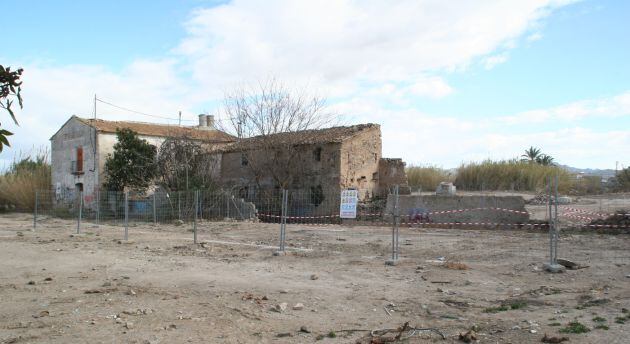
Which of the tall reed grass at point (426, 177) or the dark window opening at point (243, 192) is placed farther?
the tall reed grass at point (426, 177)

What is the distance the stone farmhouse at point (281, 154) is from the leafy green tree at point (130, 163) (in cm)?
166

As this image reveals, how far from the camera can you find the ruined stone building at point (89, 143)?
37.3 meters

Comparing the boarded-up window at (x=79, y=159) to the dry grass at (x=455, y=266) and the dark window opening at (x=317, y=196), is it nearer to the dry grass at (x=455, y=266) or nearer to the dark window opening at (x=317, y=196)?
the dark window opening at (x=317, y=196)

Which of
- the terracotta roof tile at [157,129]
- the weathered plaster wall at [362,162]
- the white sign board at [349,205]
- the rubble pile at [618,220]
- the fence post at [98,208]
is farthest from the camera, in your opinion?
the terracotta roof tile at [157,129]

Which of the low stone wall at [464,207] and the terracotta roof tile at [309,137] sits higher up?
the terracotta roof tile at [309,137]

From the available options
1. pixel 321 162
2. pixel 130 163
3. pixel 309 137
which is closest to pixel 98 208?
pixel 130 163

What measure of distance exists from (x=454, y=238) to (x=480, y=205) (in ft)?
19.5

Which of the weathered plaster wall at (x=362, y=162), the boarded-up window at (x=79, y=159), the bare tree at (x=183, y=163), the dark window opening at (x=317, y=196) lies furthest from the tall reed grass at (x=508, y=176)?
the boarded-up window at (x=79, y=159)

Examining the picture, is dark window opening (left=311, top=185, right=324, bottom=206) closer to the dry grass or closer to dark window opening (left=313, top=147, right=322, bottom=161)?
dark window opening (left=313, top=147, right=322, bottom=161)

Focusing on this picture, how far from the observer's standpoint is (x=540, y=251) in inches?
523

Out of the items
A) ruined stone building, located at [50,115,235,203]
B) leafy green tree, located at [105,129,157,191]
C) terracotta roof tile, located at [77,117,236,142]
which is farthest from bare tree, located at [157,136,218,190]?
terracotta roof tile, located at [77,117,236,142]

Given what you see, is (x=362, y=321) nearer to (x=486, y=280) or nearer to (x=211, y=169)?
(x=486, y=280)

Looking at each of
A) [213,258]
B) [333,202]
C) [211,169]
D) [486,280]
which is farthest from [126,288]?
[211,169]

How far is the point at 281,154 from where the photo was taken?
32.6 meters
